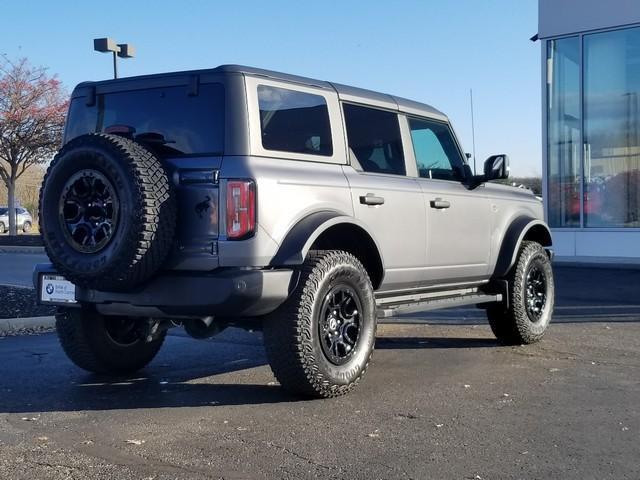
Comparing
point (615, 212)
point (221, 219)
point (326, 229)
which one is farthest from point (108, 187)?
point (615, 212)

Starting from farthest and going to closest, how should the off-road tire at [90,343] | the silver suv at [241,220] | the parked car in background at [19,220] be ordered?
the parked car in background at [19,220] → the off-road tire at [90,343] → the silver suv at [241,220]

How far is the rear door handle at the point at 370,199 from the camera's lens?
18.2ft

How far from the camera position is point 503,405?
16.4 feet

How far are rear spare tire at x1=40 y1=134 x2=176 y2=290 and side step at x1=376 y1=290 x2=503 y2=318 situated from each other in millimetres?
1862

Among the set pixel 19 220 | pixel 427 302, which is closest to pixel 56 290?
pixel 427 302

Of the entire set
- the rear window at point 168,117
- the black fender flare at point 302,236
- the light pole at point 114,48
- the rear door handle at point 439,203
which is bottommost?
the black fender flare at point 302,236

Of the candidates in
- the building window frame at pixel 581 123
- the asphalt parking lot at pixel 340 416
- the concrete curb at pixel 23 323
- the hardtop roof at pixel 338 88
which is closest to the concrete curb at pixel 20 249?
the building window frame at pixel 581 123

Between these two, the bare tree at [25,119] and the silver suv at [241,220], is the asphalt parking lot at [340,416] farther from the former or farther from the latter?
the bare tree at [25,119]

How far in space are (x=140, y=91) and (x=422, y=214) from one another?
7.61 feet

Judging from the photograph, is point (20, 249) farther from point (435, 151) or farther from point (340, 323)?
point (340, 323)

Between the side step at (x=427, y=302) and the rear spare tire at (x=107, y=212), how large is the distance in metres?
1.86

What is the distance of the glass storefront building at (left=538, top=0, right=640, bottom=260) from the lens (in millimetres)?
17703

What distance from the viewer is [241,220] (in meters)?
4.73

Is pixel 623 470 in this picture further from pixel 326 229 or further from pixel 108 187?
pixel 108 187
